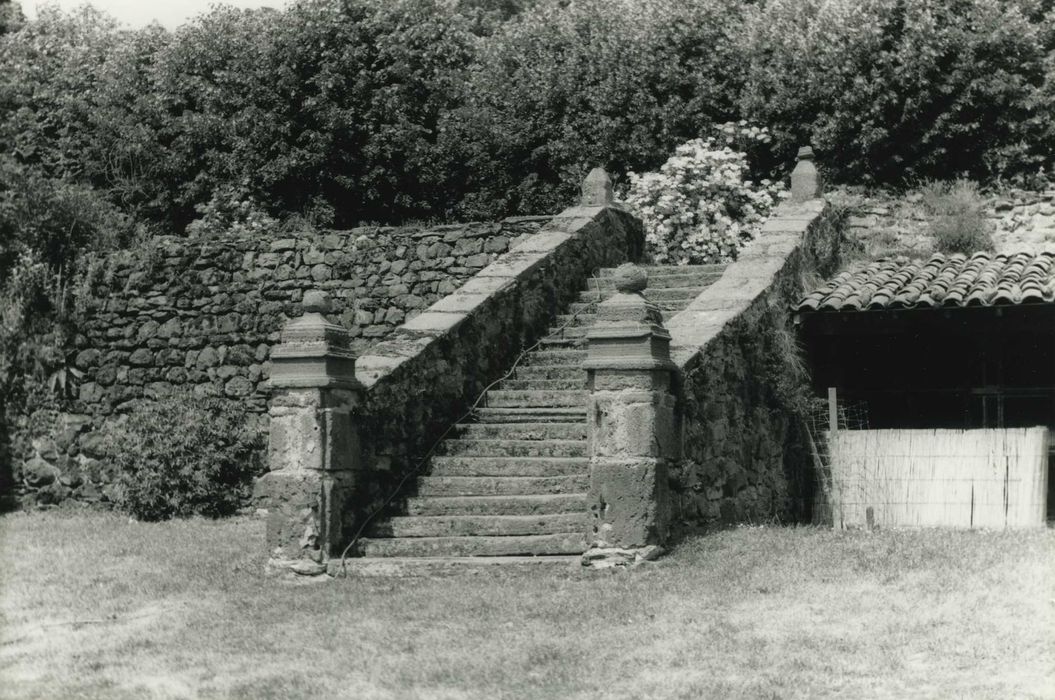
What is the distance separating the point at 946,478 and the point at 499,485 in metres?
3.69

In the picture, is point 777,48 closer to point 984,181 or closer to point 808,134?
point 808,134

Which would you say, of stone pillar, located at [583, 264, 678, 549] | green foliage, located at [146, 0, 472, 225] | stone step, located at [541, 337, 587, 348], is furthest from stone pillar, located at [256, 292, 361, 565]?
green foliage, located at [146, 0, 472, 225]

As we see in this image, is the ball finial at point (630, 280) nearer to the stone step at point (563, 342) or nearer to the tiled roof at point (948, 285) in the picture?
the stone step at point (563, 342)

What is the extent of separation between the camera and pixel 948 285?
12.3 meters

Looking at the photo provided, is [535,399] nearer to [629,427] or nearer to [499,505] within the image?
[499,505]

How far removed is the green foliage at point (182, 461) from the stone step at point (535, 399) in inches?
137

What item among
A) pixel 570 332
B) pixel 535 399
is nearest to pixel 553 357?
pixel 570 332

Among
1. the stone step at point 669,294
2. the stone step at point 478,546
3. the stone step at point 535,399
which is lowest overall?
the stone step at point 478,546

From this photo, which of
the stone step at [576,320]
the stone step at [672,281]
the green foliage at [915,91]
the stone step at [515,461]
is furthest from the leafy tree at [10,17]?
the stone step at [515,461]

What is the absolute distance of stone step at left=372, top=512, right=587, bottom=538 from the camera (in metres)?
9.84

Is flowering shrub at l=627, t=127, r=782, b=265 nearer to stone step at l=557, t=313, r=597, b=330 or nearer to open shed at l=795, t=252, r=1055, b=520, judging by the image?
open shed at l=795, t=252, r=1055, b=520

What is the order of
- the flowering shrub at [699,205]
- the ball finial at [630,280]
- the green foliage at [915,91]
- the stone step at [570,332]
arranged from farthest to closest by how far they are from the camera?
the green foliage at [915,91] < the flowering shrub at [699,205] < the stone step at [570,332] < the ball finial at [630,280]

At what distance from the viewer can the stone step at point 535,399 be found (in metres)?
11.6

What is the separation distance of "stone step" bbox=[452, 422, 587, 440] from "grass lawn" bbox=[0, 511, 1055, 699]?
175 centimetres
